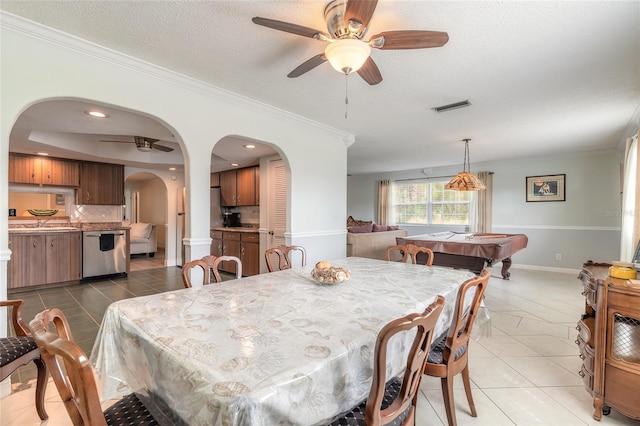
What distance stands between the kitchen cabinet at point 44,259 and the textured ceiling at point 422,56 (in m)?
2.10

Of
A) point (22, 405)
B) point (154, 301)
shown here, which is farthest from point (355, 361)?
point (22, 405)

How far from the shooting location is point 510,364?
91.4 inches

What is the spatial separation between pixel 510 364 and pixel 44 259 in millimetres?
6178

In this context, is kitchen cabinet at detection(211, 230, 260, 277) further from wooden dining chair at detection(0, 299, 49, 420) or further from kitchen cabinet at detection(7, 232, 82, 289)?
wooden dining chair at detection(0, 299, 49, 420)

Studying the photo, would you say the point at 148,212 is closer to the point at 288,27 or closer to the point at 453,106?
the point at 453,106

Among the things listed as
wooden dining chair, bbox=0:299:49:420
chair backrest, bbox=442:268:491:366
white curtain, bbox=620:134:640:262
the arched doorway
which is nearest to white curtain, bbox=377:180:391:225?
white curtain, bbox=620:134:640:262

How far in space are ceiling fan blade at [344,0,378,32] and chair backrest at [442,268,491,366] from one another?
4.45 feet

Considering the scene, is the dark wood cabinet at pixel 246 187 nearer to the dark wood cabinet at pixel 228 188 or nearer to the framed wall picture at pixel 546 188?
the dark wood cabinet at pixel 228 188

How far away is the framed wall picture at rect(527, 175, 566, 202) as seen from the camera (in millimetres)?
5820

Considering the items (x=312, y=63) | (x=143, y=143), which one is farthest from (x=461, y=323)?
(x=143, y=143)

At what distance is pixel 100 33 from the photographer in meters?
1.94

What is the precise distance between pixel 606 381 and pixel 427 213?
241 inches

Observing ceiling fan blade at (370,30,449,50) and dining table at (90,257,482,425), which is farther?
ceiling fan blade at (370,30,449,50)

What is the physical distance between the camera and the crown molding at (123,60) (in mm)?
1802
